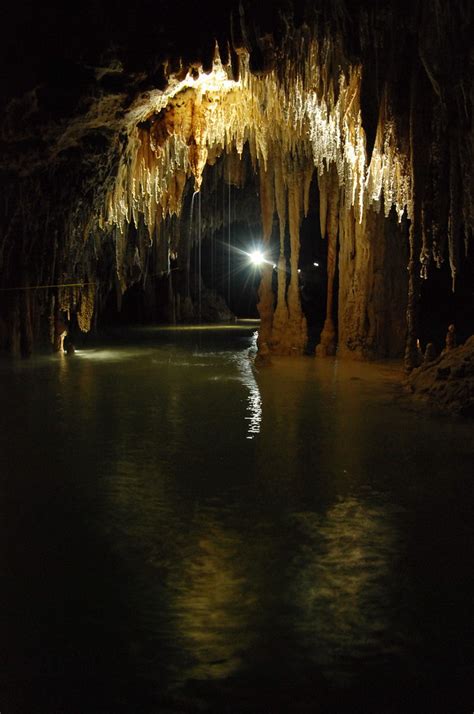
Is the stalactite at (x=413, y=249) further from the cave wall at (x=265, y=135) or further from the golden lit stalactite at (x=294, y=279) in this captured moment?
the golden lit stalactite at (x=294, y=279)

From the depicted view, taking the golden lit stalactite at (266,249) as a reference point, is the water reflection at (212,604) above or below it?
below

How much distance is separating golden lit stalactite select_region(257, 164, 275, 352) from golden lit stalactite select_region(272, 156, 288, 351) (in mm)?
164

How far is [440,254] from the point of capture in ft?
29.6

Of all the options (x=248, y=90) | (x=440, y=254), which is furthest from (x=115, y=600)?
(x=248, y=90)

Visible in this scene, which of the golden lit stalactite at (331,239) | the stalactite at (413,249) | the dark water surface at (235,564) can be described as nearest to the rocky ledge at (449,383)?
the dark water surface at (235,564)

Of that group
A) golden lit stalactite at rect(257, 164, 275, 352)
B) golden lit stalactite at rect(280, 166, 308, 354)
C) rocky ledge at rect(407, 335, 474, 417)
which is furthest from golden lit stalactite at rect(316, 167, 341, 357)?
rocky ledge at rect(407, 335, 474, 417)

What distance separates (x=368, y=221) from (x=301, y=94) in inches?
120

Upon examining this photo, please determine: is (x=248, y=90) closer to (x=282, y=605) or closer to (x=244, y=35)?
(x=244, y=35)

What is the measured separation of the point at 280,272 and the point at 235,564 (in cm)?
1102

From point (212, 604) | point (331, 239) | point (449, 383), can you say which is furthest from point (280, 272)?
point (212, 604)

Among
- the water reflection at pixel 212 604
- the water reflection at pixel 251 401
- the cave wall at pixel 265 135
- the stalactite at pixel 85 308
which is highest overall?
the cave wall at pixel 265 135

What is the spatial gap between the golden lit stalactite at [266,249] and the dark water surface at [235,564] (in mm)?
7164

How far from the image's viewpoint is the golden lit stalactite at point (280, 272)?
13.5 m

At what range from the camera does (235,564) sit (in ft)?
11.1
